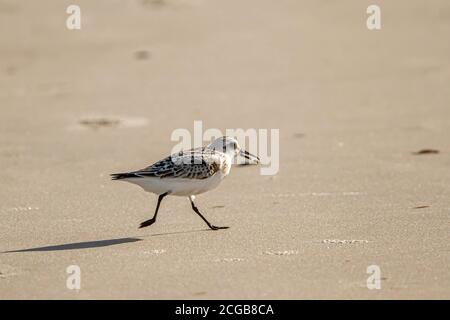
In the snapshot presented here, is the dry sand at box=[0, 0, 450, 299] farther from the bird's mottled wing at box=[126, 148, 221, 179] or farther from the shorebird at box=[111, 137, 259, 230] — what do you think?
the bird's mottled wing at box=[126, 148, 221, 179]

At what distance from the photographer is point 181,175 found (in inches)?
324

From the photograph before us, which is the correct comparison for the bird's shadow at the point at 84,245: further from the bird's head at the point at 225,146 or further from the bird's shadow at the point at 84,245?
the bird's head at the point at 225,146

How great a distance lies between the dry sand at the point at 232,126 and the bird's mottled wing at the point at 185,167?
19.0 inches

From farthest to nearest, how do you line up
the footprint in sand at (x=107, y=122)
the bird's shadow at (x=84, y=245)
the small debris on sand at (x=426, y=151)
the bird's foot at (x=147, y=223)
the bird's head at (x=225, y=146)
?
the footprint in sand at (x=107, y=122) → the small debris on sand at (x=426, y=151) → the bird's head at (x=225, y=146) → the bird's foot at (x=147, y=223) → the bird's shadow at (x=84, y=245)

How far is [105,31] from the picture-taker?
1728 cm

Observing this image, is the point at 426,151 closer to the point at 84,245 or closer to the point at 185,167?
the point at 185,167

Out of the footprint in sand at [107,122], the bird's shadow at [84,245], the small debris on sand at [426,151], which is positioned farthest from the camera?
the footprint in sand at [107,122]

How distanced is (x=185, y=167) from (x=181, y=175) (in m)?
0.09

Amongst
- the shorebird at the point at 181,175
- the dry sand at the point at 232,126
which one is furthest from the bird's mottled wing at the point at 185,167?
the dry sand at the point at 232,126

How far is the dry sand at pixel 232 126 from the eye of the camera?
6855mm

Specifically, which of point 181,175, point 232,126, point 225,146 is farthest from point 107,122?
point 181,175

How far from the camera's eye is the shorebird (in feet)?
26.7

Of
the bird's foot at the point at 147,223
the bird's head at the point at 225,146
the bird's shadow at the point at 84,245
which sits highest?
the bird's head at the point at 225,146

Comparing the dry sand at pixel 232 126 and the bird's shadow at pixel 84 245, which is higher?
the dry sand at pixel 232 126
